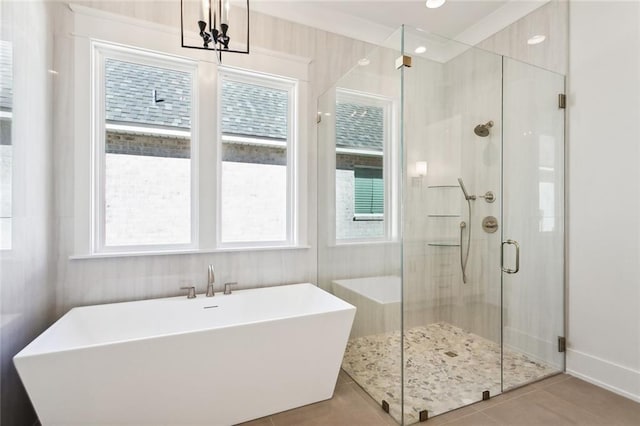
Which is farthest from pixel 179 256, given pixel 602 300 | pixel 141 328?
pixel 602 300

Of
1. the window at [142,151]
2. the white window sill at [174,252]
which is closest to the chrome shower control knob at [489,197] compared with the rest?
the white window sill at [174,252]

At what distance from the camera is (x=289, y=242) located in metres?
2.83

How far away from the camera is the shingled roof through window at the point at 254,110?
2.64 metres

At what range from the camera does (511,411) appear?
1.97m

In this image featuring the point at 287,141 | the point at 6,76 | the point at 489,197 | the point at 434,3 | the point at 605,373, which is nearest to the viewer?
the point at 6,76

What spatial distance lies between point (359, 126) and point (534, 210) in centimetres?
157

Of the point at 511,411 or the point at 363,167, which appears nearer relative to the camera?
the point at 511,411

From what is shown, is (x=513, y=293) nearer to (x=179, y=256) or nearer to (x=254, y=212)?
(x=254, y=212)

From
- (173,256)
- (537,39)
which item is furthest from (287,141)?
(537,39)

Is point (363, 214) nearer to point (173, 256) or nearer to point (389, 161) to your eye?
point (389, 161)

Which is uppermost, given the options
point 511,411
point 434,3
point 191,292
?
point 434,3

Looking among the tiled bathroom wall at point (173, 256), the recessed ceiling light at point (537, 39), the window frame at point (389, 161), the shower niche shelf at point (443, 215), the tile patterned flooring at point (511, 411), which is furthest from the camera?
the recessed ceiling light at point (537, 39)

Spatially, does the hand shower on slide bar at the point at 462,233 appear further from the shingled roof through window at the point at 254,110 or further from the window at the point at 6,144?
the window at the point at 6,144

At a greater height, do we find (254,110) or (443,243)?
(254,110)
